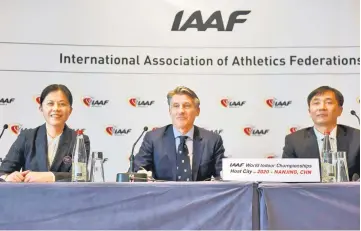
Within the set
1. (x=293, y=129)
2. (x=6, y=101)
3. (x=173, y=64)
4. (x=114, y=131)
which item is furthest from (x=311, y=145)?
(x=6, y=101)

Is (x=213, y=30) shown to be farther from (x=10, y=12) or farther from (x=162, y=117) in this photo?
(x=10, y=12)

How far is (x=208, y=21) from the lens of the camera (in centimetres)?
388

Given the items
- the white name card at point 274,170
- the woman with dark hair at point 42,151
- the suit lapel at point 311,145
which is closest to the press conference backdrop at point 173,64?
the suit lapel at point 311,145

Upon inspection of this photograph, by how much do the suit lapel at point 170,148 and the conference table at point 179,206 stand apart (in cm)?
130

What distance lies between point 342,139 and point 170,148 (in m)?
1.29

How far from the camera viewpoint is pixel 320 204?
173cm

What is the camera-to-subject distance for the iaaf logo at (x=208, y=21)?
3861 millimetres

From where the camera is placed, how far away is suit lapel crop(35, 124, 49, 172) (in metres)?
3.06

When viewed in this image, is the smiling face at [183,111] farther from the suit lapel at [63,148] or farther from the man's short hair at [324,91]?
the man's short hair at [324,91]

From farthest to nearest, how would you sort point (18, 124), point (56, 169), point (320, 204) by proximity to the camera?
point (18, 124), point (56, 169), point (320, 204)

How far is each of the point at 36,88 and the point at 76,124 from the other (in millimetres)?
450

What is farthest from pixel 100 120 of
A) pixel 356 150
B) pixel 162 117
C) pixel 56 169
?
pixel 356 150

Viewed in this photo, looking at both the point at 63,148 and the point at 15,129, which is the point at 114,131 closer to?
the point at 63,148

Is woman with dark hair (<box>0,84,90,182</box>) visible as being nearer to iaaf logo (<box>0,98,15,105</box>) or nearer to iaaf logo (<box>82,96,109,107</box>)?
iaaf logo (<box>82,96,109,107</box>)
